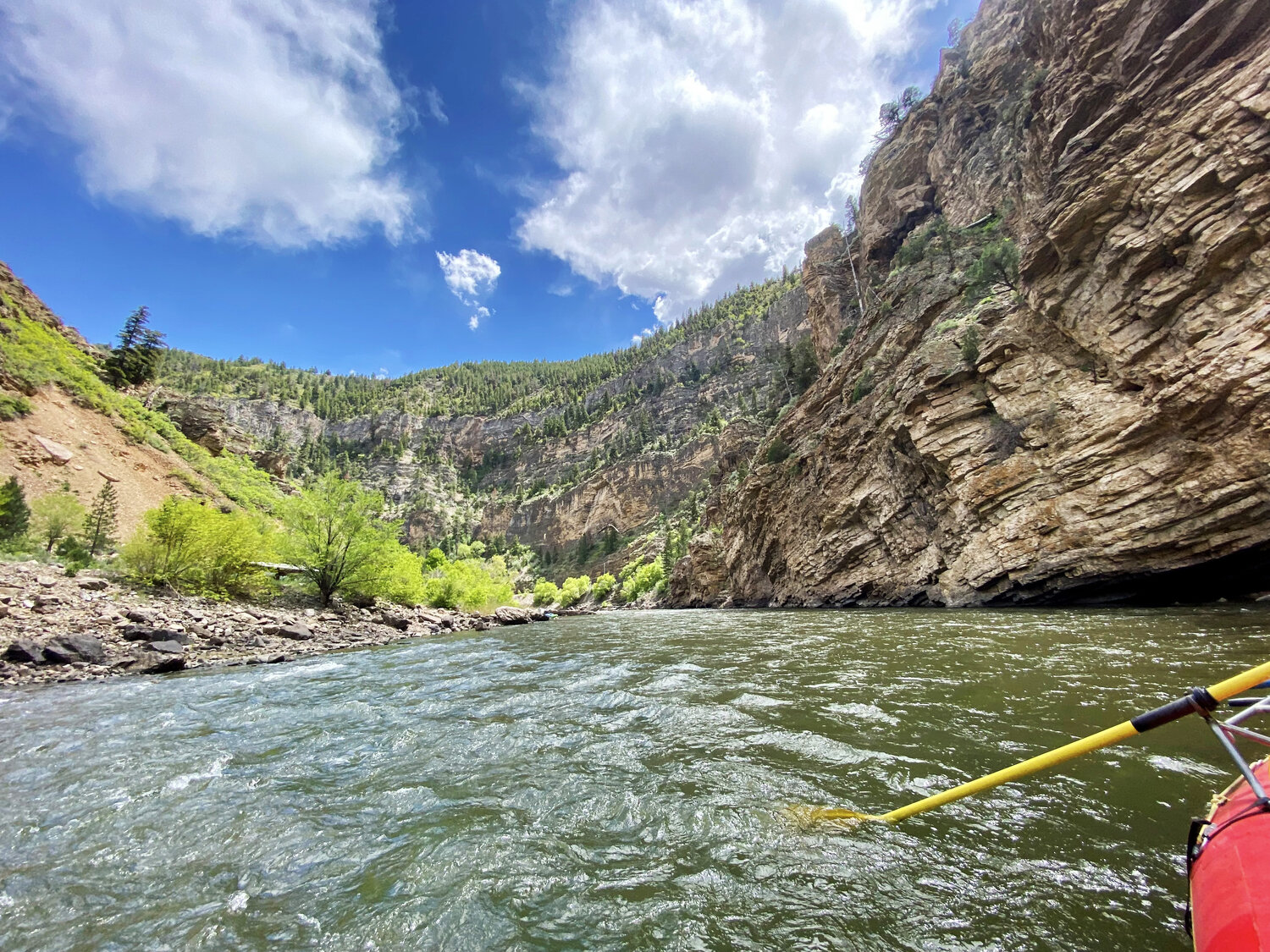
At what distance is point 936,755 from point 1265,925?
3.52m

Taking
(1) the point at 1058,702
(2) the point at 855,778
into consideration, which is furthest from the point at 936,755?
(1) the point at 1058,702

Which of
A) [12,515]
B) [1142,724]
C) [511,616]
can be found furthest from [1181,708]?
[511,616]

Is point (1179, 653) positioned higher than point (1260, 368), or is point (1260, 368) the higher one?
point (1260, 368)

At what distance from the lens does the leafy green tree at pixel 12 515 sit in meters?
18.9

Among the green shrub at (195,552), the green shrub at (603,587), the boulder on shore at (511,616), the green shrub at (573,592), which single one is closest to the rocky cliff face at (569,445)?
the green shrub at (573,592)

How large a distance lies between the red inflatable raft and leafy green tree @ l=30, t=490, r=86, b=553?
31.3m

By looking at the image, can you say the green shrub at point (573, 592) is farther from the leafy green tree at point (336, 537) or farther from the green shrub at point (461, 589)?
the leafy green tree at point (336, 537)

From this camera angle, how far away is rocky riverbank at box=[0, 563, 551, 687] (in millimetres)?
11375

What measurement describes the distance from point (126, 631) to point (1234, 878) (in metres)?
19.9

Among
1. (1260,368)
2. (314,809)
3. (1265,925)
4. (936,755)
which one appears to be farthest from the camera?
(1260,368)

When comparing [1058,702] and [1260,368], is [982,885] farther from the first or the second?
[1260,368]

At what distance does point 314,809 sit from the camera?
15.7ft

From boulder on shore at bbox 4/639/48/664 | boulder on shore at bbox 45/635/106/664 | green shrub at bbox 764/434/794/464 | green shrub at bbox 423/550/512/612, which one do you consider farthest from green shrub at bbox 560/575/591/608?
boulder on shore at bbox 4/639/48/664

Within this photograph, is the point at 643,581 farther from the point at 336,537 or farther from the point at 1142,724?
the point at 1142,724
